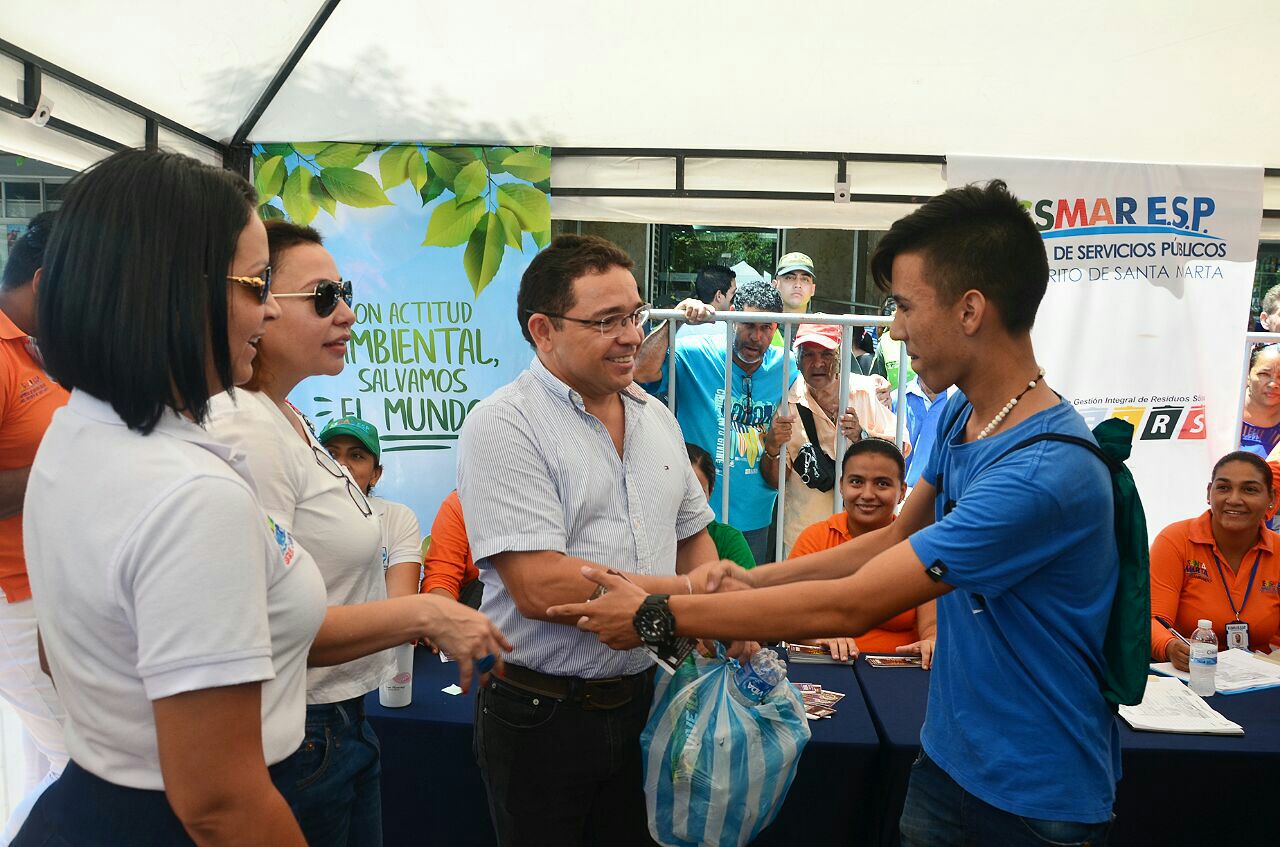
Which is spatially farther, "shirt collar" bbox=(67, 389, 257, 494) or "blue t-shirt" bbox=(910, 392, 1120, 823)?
"blue t-shirt" bbox=(910, 392, 1120, 823)

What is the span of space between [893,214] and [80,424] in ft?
14.5

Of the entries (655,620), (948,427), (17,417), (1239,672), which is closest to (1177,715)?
(1239,672)

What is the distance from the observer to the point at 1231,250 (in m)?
4.73

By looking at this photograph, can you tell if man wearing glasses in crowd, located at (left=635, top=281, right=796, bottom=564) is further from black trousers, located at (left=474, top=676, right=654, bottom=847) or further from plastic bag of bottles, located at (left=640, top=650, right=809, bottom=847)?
black trousers, located at (left=474, top=676, right=654, bottom=847)

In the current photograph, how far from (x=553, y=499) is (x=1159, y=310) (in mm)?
4076

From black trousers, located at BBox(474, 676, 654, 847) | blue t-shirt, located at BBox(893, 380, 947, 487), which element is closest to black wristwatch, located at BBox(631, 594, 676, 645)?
black trousers, located at BBox(474, 676, 654, 847)

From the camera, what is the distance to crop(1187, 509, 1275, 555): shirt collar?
3.89 m

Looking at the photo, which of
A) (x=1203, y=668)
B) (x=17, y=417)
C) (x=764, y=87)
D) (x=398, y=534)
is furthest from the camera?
(x=764, y=87)

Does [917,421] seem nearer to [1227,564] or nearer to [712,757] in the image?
[1227,564]

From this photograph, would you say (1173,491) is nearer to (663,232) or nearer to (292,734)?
(292,734)

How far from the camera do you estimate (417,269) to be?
482 cm

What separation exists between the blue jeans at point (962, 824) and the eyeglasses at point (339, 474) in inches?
49.5

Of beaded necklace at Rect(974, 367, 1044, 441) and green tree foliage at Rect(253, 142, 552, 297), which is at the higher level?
green tree foliage at Rect(253, 142, 552, 297)

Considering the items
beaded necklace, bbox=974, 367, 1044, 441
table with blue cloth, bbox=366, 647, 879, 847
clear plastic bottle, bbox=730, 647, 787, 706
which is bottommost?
table with blue cloth, bbox=366, 647, 879, 847
